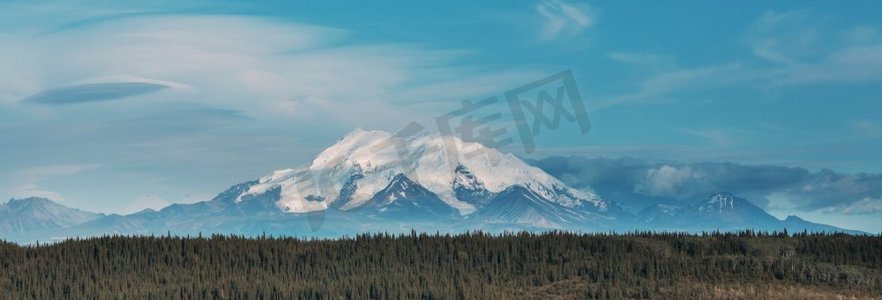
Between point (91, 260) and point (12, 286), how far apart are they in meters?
6.94

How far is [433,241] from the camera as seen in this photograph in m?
80.9

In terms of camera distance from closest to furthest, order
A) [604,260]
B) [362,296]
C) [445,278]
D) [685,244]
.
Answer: [362,296] → [445,278] → [604,260] → [685,244]

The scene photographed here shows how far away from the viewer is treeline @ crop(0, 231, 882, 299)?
67.2 meters

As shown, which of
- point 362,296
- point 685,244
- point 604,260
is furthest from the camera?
point 685,244

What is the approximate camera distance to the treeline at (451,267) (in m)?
67.2

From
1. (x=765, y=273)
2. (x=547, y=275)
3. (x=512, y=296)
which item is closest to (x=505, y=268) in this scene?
(x=547, y=275)

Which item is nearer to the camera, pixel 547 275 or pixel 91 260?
pixel 547 275

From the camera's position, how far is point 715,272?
71562 millimetres

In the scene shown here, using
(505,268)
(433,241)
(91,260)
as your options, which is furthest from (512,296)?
(91,260)

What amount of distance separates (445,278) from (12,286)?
84.1 feet

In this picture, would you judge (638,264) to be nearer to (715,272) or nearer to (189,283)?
(715,272)

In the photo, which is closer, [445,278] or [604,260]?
[445,278]

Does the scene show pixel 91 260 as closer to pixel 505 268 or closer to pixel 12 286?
pixel 12 286

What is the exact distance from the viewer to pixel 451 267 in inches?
2955
